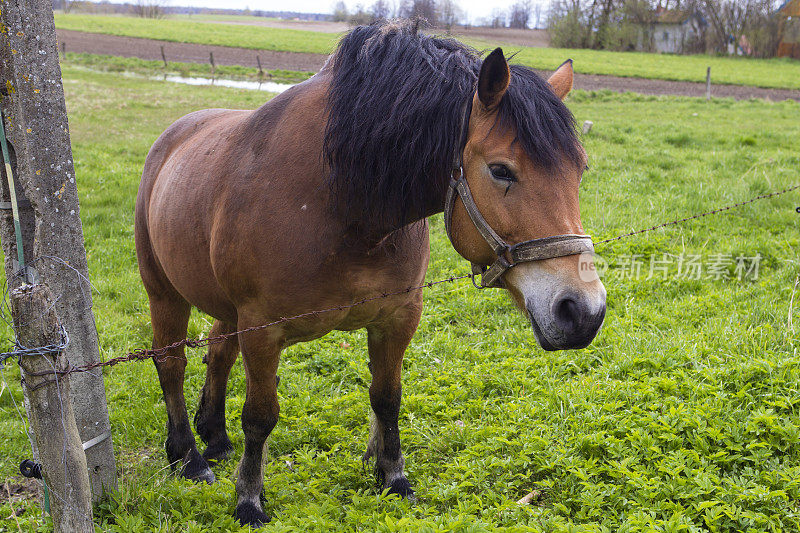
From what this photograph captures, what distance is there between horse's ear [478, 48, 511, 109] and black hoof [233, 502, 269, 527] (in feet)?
7.77

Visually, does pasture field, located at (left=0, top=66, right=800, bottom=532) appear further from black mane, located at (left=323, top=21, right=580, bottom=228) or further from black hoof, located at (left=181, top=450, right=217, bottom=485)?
black mane, located at (left=323, top=21, right=580, bottom=228)

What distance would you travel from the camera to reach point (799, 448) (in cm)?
321

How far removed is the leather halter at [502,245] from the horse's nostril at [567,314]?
0.56ft

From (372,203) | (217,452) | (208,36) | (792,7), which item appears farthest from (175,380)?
(792,7)

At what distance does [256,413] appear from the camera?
325cm

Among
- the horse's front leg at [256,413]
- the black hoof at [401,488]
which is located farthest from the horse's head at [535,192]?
the black hoof at [401,488]

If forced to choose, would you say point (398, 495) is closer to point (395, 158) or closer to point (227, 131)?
point (395, 158)

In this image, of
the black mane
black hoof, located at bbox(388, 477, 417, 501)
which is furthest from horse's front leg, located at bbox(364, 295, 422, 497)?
Result: the black mane

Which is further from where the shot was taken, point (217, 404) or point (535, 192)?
point (217, 404)

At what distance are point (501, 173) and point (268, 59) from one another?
33156mm

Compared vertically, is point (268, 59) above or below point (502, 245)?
above

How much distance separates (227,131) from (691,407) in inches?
121

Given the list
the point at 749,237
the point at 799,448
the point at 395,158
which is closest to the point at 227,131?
the point at 395,158

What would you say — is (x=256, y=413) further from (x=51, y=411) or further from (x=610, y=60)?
(x=610, y=60)
